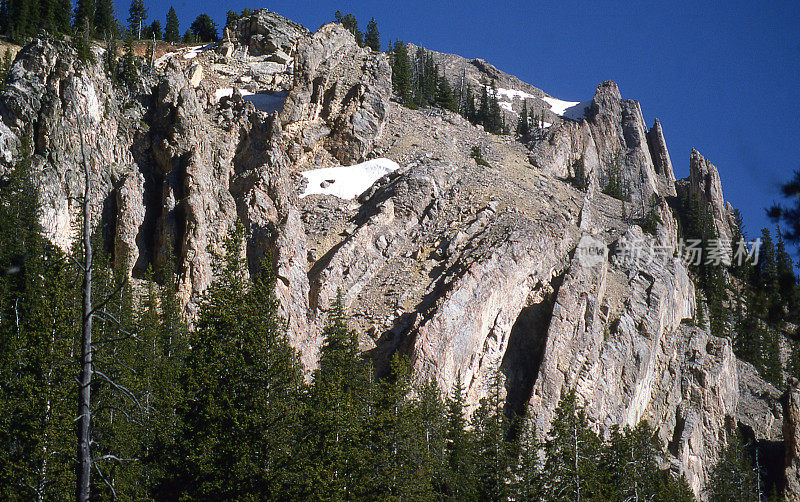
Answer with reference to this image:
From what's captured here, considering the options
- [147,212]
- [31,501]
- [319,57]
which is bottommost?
[31,501]

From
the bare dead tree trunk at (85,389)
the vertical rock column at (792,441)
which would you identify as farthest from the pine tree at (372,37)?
the bare dead tree trunk at (85,389)

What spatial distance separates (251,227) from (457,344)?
18693mm

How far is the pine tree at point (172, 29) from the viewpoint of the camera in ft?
335

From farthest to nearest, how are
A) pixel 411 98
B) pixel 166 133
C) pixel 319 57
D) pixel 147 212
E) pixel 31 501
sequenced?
1. pixel 411 98
2. pixel 319 57
3. pixel 166 133
4. pixel 147 212
5. pixel 31 501

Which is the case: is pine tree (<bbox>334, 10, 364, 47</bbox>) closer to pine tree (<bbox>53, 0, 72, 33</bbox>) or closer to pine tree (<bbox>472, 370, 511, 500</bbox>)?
pine tree (<bbox>53, 0, 72, 33</bbox>)

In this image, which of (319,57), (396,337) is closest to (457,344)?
(396,337)

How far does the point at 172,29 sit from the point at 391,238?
65.4 meters

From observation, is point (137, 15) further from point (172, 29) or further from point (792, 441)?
point (792, 441)

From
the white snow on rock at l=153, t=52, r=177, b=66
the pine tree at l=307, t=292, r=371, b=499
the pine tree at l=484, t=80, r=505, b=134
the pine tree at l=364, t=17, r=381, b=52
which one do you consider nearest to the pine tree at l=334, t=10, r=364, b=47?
the pine tree at l=364, t=17, r=381, b=52

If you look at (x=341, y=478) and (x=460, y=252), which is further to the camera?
(x=460, y=252)

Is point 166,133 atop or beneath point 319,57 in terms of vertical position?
beneath

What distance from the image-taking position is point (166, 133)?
57.1 m

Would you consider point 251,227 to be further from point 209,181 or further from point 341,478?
point 341,478

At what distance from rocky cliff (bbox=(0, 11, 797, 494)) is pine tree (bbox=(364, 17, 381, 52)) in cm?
4469
